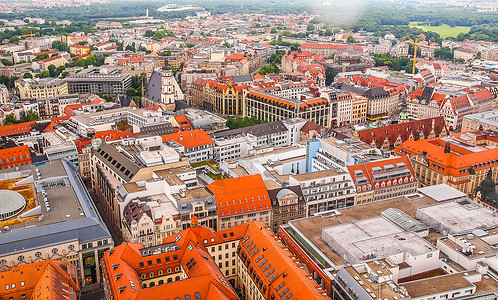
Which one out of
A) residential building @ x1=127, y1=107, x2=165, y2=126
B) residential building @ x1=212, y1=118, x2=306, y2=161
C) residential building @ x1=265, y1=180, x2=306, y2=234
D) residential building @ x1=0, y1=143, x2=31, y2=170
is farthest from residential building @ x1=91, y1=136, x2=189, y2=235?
residential building @ x1=127, y1=107, x2=165, y2=126

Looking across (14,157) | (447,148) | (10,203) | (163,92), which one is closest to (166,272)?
(10,203)

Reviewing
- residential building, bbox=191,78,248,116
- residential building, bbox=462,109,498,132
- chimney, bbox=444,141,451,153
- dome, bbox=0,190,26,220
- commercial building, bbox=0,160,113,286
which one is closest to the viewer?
commercial building, bbox=0,160,113,286

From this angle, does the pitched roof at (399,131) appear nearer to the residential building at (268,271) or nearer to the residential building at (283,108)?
the residential building at (283,108)

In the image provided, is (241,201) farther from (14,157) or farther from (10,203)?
(14,157)

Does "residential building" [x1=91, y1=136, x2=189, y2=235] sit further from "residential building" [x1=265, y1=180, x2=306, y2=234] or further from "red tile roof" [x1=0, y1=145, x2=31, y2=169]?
"residential building" [x1=265, y1=180, x2=306, y2=234]

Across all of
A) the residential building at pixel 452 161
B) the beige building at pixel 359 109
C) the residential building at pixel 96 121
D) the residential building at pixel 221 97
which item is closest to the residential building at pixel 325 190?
the residential building at pixel 452 161

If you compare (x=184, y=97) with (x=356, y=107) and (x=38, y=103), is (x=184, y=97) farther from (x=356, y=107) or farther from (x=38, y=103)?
(x=356, y=107)

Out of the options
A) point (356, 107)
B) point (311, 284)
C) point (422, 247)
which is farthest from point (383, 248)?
point (356, 107)
